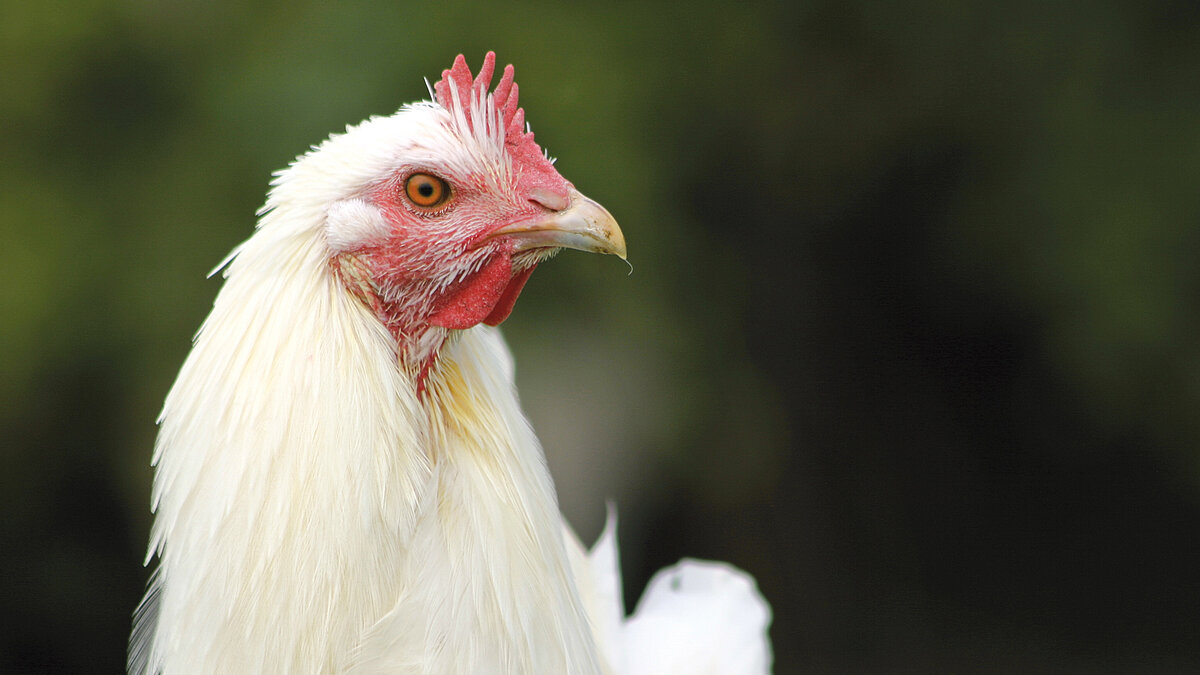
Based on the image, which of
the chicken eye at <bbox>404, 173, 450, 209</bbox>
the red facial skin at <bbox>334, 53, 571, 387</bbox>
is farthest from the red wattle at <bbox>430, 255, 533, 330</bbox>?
the chicken eye at <bbox>404, 173, 450, 209</bbox>

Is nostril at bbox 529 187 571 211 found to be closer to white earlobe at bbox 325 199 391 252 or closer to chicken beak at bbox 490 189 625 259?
chicken beak at bbox 490 189 625 259

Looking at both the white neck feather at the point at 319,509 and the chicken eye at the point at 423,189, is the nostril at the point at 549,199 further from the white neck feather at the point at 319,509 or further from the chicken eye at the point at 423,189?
the white neck feather at the point at 319,509

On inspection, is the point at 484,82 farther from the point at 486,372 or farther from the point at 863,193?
the point at 863,193

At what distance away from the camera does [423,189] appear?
58.1 inches

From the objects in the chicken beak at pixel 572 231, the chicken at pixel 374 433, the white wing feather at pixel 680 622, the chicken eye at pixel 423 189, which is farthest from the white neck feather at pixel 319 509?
the white wing feather at pixel 680 622

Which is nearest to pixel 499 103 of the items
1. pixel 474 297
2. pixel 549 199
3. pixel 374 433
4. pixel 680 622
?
pixel 549 199

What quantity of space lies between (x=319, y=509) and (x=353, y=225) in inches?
15.5

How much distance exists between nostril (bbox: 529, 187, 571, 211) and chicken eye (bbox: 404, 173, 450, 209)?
0.13m

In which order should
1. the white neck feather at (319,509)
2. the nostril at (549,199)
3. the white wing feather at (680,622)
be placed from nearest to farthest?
the white neck feather at (319,509) → the nostril at (549,199) → the white wing feather at (680,622)

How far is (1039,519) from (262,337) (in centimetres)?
415

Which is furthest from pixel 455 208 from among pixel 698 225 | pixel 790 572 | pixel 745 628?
pixel 790 572

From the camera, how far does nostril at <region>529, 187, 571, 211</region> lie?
1494 millimetres

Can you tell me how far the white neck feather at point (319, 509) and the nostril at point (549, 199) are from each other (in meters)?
0.29

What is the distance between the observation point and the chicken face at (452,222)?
1462mm
